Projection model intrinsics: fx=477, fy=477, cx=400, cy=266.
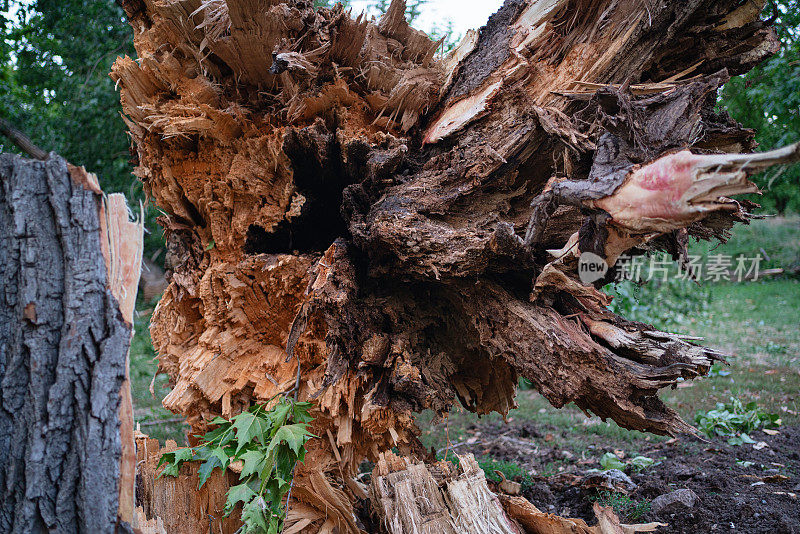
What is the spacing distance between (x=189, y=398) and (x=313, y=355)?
2.44ft

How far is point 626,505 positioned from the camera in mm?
2854

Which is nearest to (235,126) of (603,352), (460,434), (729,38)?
(603,352)

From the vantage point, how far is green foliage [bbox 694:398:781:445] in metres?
4.08

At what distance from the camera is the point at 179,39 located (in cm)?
281

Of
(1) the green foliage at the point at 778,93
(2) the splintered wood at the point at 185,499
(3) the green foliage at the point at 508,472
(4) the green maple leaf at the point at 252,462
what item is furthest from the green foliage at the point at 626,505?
(1) the green foliage at the point at 778,93

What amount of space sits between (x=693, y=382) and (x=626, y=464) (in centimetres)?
275

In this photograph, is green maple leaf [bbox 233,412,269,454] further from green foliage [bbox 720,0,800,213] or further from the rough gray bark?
green foliage [bbox 720,0,800,213]

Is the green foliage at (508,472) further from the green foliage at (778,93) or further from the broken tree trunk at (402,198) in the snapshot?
the green foliage at (778,93)

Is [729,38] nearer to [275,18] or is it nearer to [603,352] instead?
[603,352]

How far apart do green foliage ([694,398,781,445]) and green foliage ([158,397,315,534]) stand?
3.62 metres

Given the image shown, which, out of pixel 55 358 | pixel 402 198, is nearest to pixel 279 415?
pixel 55 358

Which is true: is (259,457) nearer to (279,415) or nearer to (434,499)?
(279,415)

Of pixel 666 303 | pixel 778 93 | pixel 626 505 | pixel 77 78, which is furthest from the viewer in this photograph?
pixel 666 303

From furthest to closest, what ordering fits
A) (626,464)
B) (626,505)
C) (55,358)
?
(626,464) → (626,505) → (55,358)
